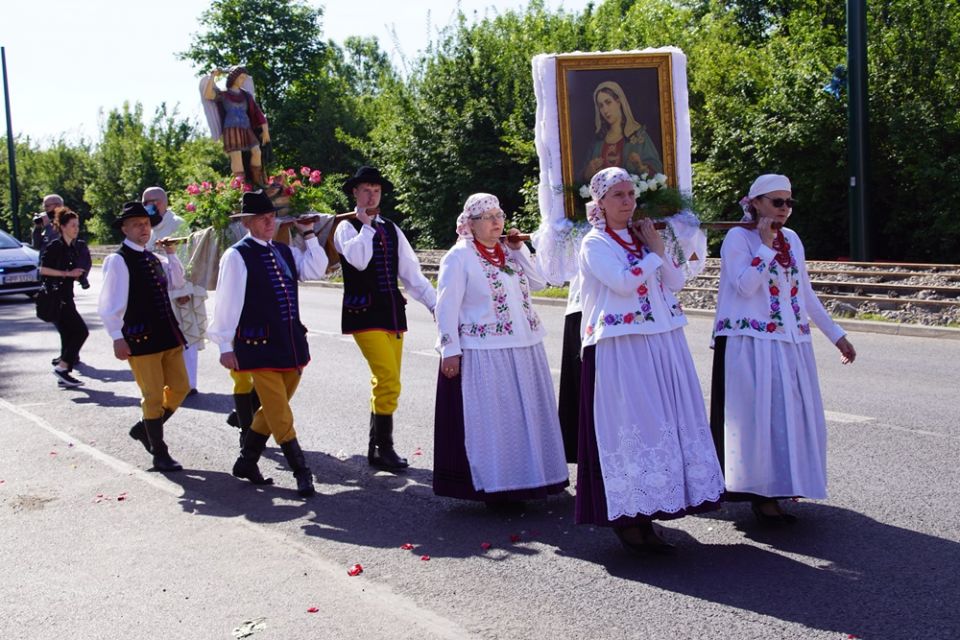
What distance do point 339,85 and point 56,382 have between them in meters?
39.6

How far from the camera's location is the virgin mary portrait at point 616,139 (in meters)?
6.54

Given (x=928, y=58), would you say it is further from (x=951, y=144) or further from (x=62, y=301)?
(x=62, y=301)

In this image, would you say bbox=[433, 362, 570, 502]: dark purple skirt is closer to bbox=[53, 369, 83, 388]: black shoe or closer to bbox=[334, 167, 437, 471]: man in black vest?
bbox=[334, 167, 437, 471]: man in black vest

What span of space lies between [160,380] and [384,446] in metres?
1.78

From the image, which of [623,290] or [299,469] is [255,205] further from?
[623,290]

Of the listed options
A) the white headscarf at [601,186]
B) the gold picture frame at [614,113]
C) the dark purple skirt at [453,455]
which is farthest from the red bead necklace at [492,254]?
the white headscarf at [601,186]

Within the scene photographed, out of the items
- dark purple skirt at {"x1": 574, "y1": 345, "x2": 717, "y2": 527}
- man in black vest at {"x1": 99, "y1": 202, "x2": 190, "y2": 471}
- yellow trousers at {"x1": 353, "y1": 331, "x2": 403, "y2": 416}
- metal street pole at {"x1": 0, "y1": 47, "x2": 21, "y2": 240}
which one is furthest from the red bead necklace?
metal street pole at {"x1": 0, "y1": 47, "x2": 21, "y2": 240}

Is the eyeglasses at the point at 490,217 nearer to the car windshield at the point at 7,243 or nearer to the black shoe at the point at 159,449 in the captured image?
the black shoe at the point at 159,449

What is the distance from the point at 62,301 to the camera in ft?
41.0

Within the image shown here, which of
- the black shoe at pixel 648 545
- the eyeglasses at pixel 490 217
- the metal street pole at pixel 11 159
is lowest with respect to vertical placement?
the black shoe at pixel 648 545

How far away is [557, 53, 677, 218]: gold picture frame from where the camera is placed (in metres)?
6.58

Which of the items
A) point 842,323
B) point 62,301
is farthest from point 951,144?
point 62,301

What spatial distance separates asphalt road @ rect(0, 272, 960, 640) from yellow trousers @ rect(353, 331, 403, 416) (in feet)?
1.63

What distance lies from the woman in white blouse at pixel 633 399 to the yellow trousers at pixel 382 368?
92.9 inches
